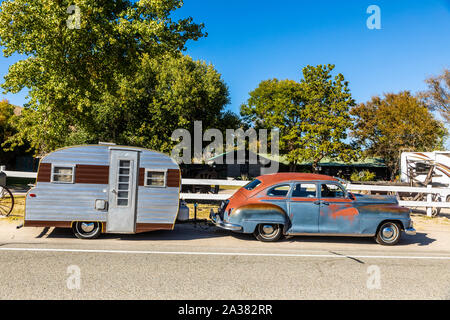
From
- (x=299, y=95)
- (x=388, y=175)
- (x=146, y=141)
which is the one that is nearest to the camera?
(x=146, y=141)

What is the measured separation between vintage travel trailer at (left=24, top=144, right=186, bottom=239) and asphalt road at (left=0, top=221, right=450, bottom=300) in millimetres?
468

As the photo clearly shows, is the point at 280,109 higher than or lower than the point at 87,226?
higher

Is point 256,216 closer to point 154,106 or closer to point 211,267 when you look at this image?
point 211,267

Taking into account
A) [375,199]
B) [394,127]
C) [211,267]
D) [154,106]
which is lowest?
[211,267]

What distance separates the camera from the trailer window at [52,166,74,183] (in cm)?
769

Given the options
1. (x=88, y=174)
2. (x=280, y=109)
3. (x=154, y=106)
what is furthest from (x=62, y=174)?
(x=280, y=109)

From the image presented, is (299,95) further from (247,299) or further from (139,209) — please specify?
(247,299)

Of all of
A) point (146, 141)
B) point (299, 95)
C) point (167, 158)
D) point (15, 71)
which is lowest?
point (167, 158)

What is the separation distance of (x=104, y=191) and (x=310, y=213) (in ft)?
17.2

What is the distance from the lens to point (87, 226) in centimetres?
796

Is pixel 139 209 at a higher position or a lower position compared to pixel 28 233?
higher
